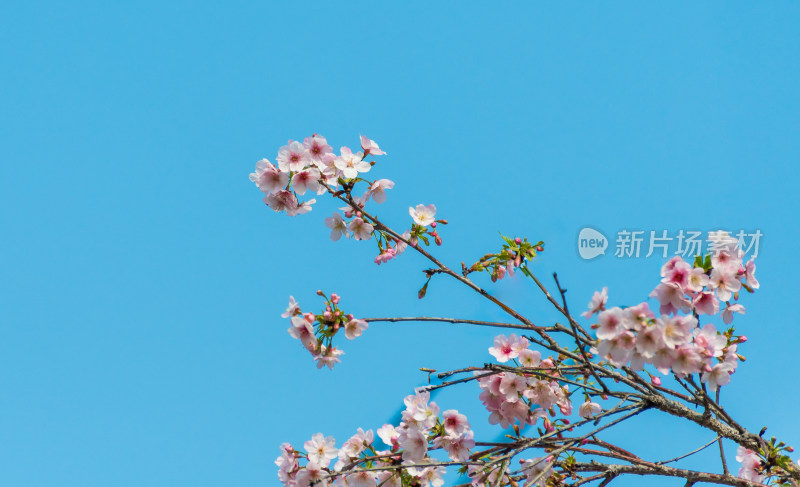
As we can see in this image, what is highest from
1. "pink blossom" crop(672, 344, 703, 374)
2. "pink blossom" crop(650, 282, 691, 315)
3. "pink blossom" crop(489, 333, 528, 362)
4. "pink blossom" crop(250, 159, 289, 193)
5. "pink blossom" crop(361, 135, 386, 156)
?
"pink blossom" crop(361, 135, 386, 156)

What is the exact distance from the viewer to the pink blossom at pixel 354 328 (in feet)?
8.34

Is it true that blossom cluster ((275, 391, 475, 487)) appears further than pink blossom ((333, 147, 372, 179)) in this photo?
No

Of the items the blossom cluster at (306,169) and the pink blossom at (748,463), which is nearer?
the blossom cluster at (306,169)

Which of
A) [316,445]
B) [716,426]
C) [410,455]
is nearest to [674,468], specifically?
[716,426]

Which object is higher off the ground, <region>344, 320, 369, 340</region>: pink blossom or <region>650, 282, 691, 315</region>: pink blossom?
<region>344, 320, 369, 340</region>: pink blossom

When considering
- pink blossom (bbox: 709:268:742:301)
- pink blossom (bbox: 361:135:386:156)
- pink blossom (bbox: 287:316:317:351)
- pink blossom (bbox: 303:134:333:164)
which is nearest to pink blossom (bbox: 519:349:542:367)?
pink blossom (bbox: 709:268:742:301)

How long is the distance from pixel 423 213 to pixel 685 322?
132 centimetres

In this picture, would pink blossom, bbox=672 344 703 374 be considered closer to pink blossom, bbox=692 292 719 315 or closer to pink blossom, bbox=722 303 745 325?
pink blossom, bbox=692 292 719 315

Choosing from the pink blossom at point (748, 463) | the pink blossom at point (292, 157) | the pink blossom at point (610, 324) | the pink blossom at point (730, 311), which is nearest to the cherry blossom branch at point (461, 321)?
the pink blossom at point (610, 324)

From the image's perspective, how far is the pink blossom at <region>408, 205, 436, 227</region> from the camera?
3.00 meters

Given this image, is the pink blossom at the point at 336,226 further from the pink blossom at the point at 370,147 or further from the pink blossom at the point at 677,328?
the pink blossom at the point at 677,328

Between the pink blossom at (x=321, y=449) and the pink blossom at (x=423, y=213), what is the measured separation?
1.03 meters

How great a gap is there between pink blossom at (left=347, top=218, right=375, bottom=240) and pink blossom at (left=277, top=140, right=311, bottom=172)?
365 millimetres

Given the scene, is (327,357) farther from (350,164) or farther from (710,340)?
(710,340)
